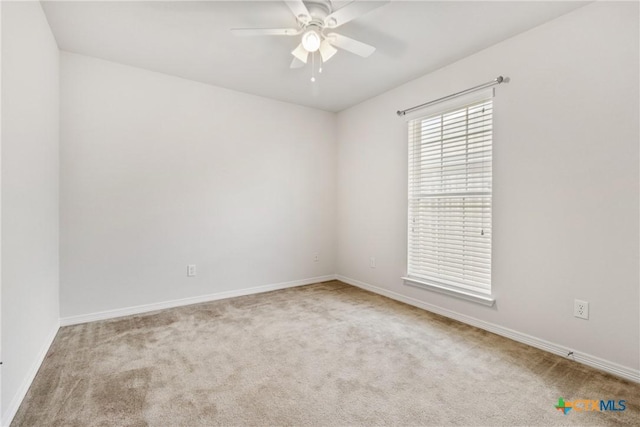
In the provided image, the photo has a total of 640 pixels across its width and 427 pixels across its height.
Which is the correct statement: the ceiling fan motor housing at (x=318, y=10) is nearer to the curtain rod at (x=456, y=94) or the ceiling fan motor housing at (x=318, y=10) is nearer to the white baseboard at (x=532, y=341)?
the curtain rod at (x=456, y=94)

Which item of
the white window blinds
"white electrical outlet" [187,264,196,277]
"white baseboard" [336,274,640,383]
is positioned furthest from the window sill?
"white electrical outlet" [187,264,196,277]

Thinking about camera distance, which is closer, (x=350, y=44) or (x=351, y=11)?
(x=351, y=11)

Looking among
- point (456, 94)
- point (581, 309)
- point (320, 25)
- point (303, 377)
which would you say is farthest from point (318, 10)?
point (581, 309)

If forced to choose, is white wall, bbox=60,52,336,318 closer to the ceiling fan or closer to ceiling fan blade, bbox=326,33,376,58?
the ceiling fan

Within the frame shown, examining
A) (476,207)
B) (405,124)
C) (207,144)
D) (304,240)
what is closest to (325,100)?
(405,124)

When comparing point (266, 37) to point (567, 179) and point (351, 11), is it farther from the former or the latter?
point (567, 179)

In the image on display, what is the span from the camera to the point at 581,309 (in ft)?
6.93

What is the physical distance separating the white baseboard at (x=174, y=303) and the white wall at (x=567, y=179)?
1.97 meters

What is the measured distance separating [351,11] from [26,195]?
7.45 feet

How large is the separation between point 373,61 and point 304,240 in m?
2.39

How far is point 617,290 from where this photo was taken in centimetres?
195

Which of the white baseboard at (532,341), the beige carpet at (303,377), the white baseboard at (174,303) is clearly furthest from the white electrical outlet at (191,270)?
the white baseboard at (532,341)

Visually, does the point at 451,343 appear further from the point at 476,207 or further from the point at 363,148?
the point at 363,148

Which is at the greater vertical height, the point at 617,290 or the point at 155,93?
the point at 155,93
